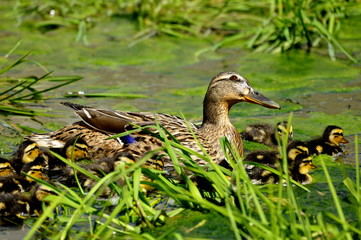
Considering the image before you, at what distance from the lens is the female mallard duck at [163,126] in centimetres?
588

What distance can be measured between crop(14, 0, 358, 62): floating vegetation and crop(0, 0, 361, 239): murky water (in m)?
0.17

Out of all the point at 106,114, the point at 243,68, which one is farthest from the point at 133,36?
the point at 106,114

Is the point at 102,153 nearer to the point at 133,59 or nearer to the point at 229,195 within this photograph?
the point at 229,195

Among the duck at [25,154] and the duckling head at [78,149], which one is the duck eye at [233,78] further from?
the duck at [25,154]

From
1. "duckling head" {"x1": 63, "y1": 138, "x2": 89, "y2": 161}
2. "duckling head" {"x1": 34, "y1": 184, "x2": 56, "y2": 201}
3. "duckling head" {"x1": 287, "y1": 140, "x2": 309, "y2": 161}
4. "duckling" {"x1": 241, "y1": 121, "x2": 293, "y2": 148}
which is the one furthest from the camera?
"duckling" {"x1": 241, "y1": 121, "x2": 293, "y2": 148}

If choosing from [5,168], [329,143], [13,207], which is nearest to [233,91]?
[329,143]

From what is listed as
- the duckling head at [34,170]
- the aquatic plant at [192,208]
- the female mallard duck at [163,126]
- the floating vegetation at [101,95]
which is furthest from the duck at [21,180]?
the floating vegetation at [101,95]

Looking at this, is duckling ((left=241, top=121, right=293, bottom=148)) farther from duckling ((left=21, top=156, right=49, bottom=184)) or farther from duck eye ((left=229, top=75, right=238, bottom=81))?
duckling ((left=21, top=156, right=49, bottom=184))

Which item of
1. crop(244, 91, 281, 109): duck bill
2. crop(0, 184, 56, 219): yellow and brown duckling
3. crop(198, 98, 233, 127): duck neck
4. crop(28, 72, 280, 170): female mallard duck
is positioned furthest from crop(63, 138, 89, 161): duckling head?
crop(244, 91, 281, 109): duck bill

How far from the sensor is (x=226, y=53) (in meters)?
9.12

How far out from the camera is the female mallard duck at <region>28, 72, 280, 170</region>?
232 inches

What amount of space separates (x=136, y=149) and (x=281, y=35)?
3656mm

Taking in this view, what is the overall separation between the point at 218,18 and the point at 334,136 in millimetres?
4690

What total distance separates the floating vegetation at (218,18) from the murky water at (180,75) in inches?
6.8
